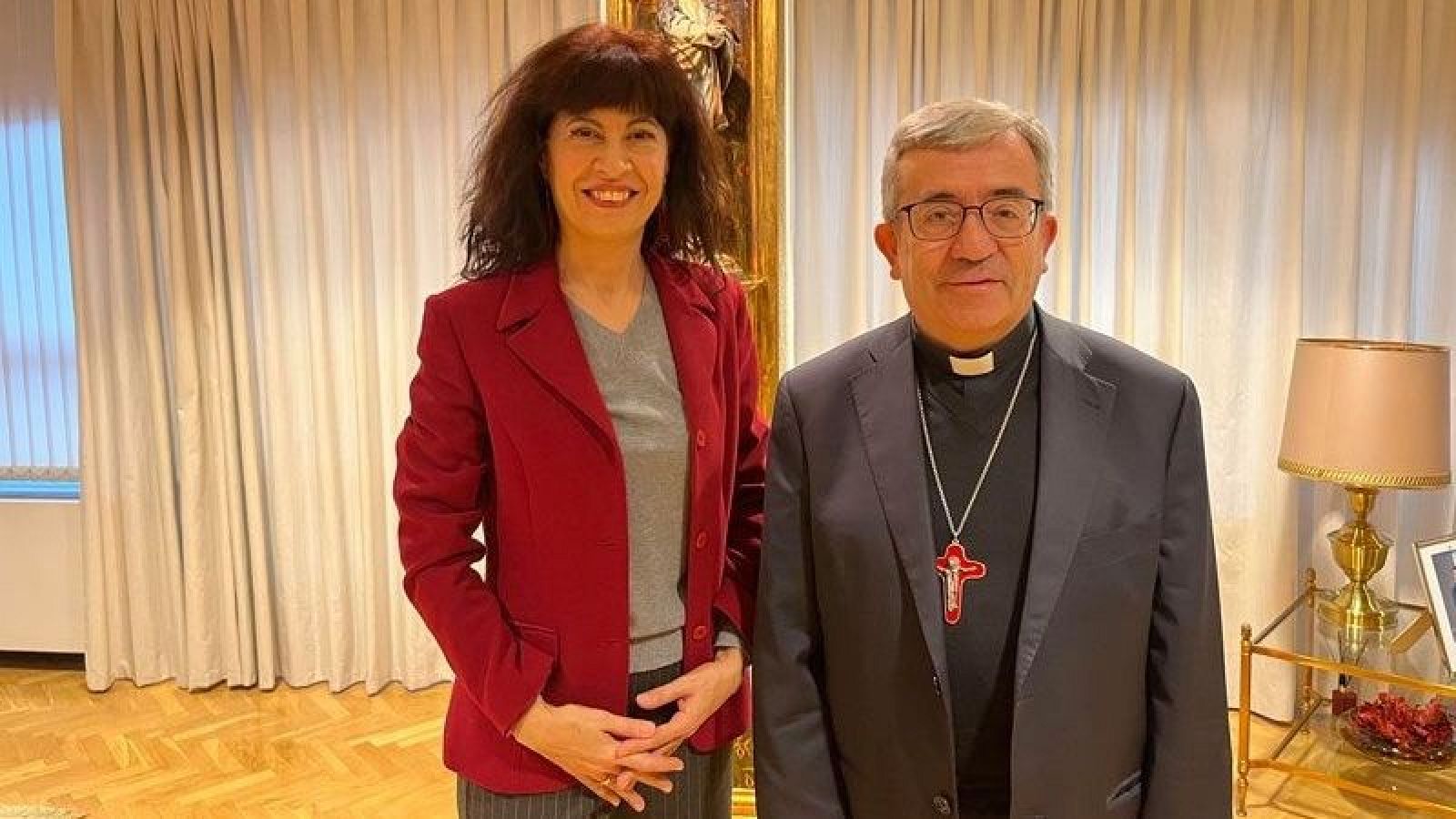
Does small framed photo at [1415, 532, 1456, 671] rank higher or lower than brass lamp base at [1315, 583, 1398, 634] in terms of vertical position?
higher

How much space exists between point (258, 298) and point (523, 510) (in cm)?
280

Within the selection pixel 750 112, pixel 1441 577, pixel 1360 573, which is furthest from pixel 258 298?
pixel 1441 577

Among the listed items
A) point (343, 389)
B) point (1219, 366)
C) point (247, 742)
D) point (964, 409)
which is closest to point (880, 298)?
point (1219, 366)

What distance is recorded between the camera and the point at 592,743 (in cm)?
146

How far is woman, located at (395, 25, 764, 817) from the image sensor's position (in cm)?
146

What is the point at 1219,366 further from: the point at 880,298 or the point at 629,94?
the point at 629,94

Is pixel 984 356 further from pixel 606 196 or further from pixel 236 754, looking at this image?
pixel 236 754

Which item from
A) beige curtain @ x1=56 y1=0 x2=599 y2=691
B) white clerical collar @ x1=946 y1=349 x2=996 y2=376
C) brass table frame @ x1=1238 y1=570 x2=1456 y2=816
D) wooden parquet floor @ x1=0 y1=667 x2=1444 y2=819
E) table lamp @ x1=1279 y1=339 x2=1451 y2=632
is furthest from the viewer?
beige curtain @ x1=56 y1=0 x2=599 y2=691

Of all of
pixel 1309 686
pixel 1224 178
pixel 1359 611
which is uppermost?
pixel 1224 178

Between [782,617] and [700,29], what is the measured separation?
76.1 inches

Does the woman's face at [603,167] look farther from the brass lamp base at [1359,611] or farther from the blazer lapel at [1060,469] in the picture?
the brass lamp base at [1359,611]

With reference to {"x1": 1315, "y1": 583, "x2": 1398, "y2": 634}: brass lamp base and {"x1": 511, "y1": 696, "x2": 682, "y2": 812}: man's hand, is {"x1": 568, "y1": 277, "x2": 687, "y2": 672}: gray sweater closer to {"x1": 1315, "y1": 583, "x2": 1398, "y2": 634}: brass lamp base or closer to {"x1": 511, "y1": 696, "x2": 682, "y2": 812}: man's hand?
{"x1": 511, "y1": 696, "x2": 682, "y2": 812}: man's hand

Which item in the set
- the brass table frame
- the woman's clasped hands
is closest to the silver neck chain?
the woman's clasped hands

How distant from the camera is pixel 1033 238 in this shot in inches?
54.1
